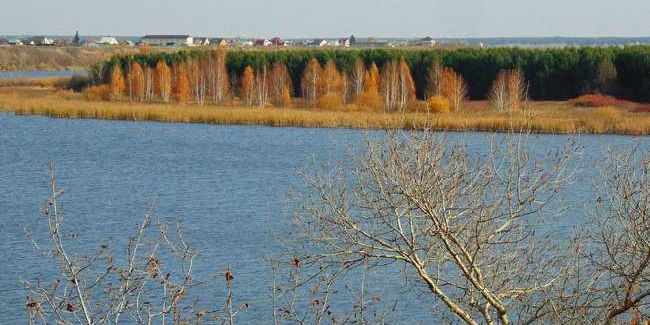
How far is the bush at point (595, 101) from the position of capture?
148 feet

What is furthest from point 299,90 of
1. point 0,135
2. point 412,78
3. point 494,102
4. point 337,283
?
point 337,283

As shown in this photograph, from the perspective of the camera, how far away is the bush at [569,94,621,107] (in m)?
45.1

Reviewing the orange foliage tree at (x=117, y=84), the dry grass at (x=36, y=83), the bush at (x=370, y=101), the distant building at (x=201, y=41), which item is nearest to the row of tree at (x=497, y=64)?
the orange foliage tree at (x=117, y=84)

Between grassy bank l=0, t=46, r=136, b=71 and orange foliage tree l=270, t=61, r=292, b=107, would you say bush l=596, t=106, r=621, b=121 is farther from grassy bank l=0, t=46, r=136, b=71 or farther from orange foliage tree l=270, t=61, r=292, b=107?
grassy bank l=0, t=46, r=136, b=71

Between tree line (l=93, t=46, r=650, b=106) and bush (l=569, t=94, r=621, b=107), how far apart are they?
1611 millimetres

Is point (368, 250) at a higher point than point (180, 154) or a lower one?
higher

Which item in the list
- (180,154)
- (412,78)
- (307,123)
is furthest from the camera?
(412,78)

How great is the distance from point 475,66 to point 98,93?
17.6 m

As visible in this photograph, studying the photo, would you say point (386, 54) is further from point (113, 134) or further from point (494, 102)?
point (113, 134)

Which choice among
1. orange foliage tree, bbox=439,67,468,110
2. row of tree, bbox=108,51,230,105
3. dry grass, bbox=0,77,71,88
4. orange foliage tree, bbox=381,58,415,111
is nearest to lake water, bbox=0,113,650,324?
orange foliage tree, bbox=381,58,415,111

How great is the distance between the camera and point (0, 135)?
116 ft

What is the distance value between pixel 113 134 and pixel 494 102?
54.2ft

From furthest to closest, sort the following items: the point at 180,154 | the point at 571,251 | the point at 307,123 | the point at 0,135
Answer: the point at 307,123, the point at 0,135, the point at 180,154, the point at 571,251

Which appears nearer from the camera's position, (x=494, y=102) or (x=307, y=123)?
(x=307, y=123)
